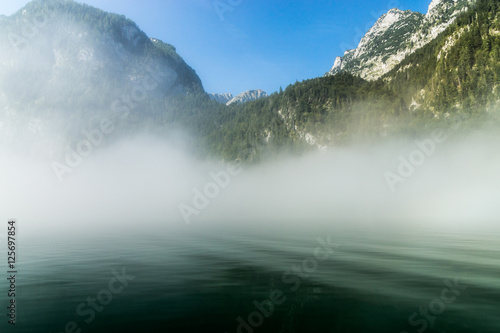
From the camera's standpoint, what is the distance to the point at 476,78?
504 ft

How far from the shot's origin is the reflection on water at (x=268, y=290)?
32.0 ft

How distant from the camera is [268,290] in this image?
1332 cm

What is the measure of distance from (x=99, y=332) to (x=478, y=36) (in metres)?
219

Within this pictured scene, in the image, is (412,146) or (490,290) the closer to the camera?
(490,290)

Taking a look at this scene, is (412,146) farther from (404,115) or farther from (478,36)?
(478,36)

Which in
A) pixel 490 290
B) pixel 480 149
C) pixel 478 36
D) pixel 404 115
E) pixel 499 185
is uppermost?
pixel 478 36

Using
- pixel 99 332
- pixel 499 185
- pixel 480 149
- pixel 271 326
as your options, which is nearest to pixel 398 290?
pixel 271 326

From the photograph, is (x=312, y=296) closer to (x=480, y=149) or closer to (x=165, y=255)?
(x=165, y=255)

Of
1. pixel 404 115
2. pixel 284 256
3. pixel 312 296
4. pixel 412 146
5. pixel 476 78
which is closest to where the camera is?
pixel 312 296

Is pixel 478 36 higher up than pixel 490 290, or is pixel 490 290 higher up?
pixel 478 36

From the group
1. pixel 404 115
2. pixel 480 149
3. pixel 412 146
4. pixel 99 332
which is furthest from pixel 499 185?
pixel 99 332

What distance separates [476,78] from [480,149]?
150ft

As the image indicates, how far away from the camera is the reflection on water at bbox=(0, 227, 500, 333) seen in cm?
974

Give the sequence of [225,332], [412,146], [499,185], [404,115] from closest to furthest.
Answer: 1. [225,332]
2. [499,185]
3. [412,146]
4. [404,115]
